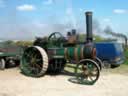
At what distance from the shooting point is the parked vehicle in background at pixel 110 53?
11.8m

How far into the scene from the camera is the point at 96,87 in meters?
9.90

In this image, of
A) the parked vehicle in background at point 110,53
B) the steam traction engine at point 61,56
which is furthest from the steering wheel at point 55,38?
the parked vehicle in background at point 110,53

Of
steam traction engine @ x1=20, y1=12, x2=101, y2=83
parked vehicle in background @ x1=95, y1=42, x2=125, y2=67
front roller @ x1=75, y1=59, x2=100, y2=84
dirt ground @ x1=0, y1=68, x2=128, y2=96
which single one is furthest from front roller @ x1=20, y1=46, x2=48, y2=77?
parked vehicle in background @ x1=95, y1=42, x2=125, y2=67

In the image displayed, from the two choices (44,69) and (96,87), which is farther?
(44,69)

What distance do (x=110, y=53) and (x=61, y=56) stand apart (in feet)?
6.07

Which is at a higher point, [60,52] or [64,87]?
[60,52]

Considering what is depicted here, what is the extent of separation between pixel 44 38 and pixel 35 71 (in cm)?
155

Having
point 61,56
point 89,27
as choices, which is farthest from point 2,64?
point 89,27

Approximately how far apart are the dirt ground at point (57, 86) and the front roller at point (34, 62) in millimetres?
328

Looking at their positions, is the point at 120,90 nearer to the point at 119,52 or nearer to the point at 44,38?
the point at 119,52

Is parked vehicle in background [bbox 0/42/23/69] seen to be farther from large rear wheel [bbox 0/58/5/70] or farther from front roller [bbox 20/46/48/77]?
front roller [bbox 20/46/48/77]

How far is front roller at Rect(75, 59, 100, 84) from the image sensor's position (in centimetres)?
1065

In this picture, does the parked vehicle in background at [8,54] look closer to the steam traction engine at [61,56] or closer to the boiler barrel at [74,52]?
the steam traction engine at [61,56]

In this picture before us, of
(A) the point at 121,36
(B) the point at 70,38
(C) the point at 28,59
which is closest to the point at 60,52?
(B) the point at 70,38
